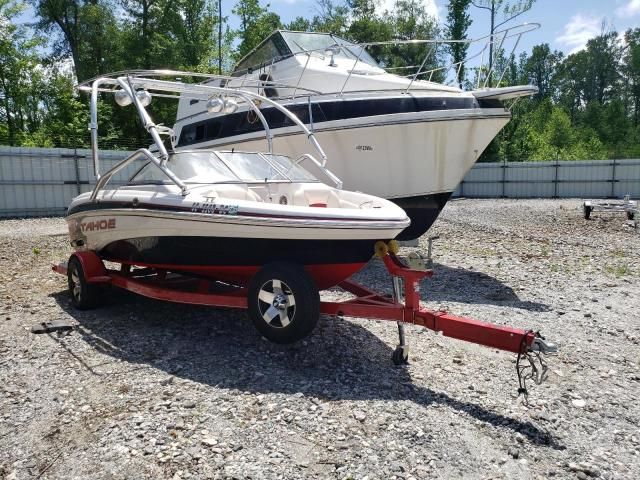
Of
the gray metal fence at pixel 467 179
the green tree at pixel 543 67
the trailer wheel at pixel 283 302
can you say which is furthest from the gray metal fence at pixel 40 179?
the green tree at pixel 543 67

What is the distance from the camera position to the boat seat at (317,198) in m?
5.26

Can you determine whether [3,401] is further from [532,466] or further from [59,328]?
[532,466]

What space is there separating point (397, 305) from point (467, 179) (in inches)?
839

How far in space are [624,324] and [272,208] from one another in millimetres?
3790

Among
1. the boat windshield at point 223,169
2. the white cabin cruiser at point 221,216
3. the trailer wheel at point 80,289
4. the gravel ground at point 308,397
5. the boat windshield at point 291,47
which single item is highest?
the boat windshield at point 291,47

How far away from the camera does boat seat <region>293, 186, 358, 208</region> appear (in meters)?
5.26

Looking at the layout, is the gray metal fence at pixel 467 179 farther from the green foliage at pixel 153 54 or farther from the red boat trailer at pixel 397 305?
the red boat trailer at pixel 397 305

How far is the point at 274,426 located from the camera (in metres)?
3.19

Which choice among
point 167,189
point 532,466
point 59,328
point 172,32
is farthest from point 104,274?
point 172,32

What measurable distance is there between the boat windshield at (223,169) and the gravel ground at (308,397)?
1411 mm

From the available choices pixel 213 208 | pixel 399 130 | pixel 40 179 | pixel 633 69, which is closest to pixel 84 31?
pixel 40 179

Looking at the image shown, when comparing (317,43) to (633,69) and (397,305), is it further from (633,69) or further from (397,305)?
(633,69)

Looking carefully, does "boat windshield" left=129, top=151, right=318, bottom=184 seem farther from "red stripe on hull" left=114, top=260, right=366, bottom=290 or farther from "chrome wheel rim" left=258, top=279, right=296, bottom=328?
"chrome wheel rim" left=258, top=279, right=296, bottom=328

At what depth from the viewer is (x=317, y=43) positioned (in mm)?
9945
